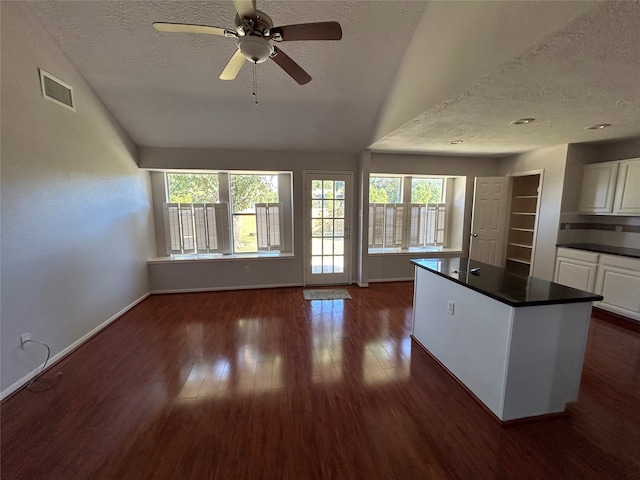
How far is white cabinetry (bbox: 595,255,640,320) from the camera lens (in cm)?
309

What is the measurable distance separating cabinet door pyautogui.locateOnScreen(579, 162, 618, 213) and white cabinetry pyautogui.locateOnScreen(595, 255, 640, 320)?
2.72ft

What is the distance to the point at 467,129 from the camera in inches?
119

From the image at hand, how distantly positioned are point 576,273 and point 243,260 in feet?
16.4

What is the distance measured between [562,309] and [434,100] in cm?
187

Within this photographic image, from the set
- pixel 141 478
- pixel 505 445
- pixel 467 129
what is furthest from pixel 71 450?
pixel 467 129

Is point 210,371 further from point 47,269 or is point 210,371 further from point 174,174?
point 174,174

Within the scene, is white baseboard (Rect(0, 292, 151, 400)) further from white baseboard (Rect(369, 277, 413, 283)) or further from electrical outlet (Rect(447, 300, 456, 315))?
white baseboard (Rect(369, 277, 413, 283))

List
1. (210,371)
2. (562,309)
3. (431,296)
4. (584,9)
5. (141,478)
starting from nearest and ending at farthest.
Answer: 1. (584,9)
2. (141,478)
3. (562,309)
4. (210,371)
5. (431,296)

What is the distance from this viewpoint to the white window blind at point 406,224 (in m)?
4.91

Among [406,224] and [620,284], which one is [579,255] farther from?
[406,224]

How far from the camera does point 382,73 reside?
9.54ft

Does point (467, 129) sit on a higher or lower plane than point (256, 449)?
higher

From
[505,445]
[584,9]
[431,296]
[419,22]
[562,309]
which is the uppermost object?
[419,22]

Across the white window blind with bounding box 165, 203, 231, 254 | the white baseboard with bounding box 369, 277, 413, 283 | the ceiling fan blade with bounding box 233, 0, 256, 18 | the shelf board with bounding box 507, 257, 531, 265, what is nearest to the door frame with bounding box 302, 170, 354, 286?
the white baseboard with bounding box 369, 277, 413, 283
